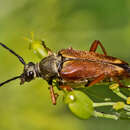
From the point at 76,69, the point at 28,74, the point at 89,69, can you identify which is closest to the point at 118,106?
the point at 89,69

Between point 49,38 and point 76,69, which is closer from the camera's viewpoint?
point 76,69

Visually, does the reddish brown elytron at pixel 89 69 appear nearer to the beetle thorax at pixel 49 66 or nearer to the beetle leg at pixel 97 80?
the beetle leg at pixel 97 80

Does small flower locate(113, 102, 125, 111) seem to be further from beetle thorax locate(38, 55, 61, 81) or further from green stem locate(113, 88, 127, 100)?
beetle thorax locate(38, 55, 61, 81)

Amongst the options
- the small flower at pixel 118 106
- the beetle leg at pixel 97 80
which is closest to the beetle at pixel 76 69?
the beetle leg at pixel 97 80

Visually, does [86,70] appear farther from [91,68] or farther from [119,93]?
[119,93]

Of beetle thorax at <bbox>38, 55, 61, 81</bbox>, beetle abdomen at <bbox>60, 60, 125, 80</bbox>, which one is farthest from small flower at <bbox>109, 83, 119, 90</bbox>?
beetle thorax at <bbox>38, 55, 61, 81</bbox>
